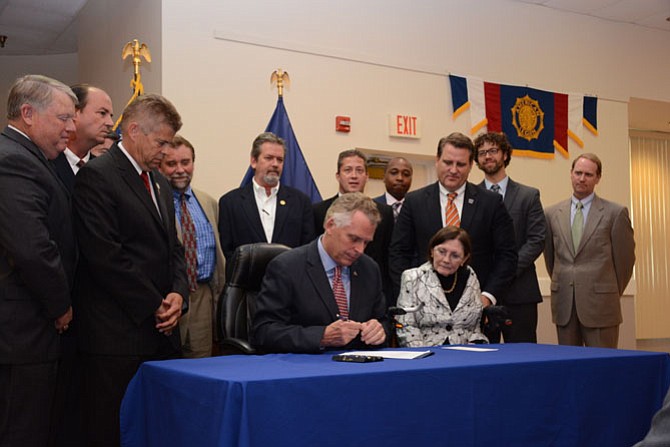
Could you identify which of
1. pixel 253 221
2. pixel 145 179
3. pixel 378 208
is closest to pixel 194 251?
pixel 253 221

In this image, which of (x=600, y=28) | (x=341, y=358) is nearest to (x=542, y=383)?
(x=341, y=358)

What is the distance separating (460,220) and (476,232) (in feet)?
0.37

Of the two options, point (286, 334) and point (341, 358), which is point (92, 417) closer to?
point (286, 334)

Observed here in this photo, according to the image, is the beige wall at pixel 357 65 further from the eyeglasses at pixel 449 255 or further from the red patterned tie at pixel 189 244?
the eyeglasses at pixel 449 255

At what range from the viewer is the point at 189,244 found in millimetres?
3963

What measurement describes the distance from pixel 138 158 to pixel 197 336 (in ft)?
4.24

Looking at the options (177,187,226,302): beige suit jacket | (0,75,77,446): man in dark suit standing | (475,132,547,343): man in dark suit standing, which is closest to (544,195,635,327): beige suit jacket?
(475,132,547,343): man in dark suit standing

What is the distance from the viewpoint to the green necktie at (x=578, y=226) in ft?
16.8

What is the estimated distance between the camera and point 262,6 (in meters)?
6.12

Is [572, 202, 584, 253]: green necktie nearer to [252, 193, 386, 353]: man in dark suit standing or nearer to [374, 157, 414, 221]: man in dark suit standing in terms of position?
[374, 157, 414, 221]: man in dark suit standing

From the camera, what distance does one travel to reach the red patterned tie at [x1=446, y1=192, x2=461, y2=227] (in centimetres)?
425

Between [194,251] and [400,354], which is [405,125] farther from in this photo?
[400,354]

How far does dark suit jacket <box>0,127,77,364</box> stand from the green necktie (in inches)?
141

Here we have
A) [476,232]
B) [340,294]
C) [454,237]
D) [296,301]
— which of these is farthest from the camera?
[476,232]
